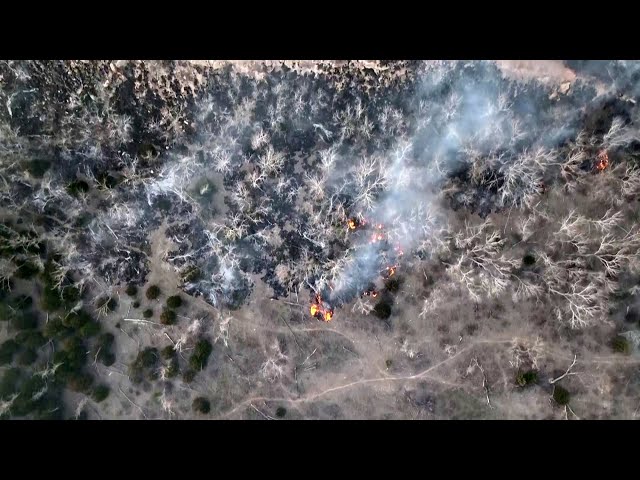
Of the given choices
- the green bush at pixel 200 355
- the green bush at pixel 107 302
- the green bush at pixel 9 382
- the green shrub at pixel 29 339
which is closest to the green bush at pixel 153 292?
the green bush at pixel 107 302

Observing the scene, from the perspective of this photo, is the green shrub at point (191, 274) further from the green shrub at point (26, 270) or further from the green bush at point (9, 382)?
the green bush at point (9, 382)

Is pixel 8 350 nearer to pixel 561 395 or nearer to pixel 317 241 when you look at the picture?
pixel 317 241

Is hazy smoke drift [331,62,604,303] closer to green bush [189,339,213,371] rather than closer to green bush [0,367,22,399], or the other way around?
green bush [189,339,213,371]

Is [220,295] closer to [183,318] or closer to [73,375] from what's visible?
[183,318]

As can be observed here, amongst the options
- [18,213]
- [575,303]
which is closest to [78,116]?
[18,213]

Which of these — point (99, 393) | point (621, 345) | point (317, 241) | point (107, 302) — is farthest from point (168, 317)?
point (621, 345)

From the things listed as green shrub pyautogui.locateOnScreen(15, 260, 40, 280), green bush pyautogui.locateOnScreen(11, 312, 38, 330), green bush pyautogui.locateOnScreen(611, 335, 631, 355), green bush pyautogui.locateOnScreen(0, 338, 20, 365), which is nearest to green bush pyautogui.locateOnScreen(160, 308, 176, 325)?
green bush pyautogui.locateOnScreen(11, 312, 38, 330)
